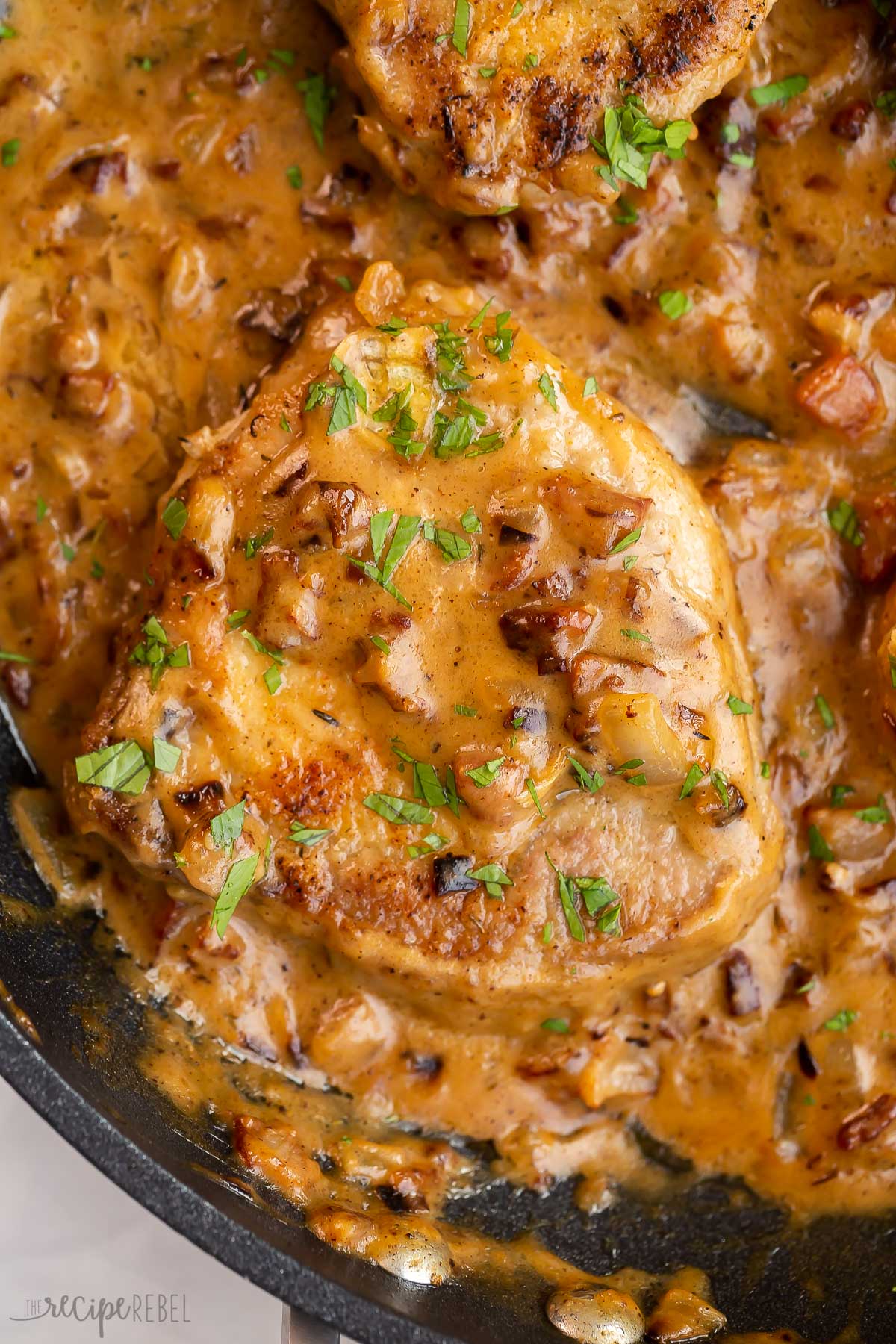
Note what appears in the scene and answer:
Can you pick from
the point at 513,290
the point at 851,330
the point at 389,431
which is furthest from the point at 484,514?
the point at 851,330

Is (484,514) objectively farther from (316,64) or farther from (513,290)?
(316,64)

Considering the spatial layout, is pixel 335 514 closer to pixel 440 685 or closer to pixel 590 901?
pixel 440 685

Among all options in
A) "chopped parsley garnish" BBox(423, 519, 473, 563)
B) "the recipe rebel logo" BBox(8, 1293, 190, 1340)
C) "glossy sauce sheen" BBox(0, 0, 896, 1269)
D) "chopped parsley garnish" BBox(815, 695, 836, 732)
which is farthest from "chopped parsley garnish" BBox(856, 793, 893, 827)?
"the recipe rebel logo" BBox(8, 1293, 190, 1340)

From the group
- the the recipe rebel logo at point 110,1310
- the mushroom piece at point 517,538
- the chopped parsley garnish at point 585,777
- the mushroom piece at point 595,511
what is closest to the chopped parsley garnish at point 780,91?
the mushroom piece at point 595,511

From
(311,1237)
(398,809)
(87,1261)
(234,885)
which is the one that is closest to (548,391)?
(398,809)

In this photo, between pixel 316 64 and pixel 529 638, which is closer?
pixel 529 638
